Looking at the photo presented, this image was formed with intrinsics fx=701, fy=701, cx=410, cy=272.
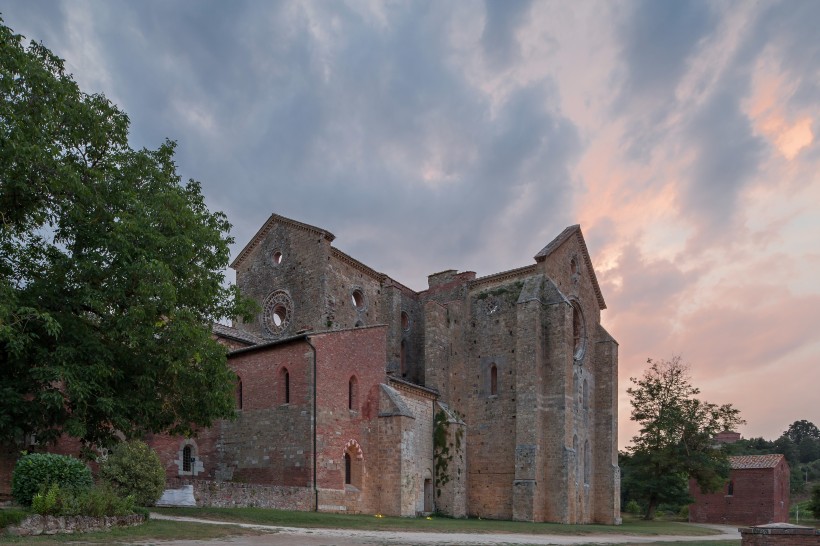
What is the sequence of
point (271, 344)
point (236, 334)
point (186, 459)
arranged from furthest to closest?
point (236, 334) < point (186, 459) < point (271, 344)

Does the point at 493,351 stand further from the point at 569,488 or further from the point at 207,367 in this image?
the point at 207,367

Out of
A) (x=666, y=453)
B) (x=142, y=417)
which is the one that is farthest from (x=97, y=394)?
(x=666, y=453)

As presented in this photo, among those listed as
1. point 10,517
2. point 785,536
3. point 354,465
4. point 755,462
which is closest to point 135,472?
point 10,517

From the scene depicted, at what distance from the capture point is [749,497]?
177 feet

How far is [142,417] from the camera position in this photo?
67.1ft

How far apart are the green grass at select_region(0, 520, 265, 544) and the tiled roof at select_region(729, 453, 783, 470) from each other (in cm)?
4735

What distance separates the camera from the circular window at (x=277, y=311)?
37750 millimetres

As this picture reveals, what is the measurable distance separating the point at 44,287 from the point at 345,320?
64.7 feet

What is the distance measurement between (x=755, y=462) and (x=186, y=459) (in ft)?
145

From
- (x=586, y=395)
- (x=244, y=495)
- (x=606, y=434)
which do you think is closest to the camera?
(x=244, y=495)

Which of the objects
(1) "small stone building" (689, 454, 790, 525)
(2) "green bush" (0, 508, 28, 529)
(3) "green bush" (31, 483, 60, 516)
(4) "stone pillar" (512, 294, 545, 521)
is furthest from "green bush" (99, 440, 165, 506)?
(1) "small stone building" (689, 454, 790, 525)

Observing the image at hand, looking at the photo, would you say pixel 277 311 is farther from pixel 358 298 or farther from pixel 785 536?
pixel 785 536

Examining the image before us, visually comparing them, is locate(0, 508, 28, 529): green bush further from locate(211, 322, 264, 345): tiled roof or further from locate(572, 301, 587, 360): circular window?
locate(572, 301, 587, 360): circular window

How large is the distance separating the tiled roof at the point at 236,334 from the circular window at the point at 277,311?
1521mm
